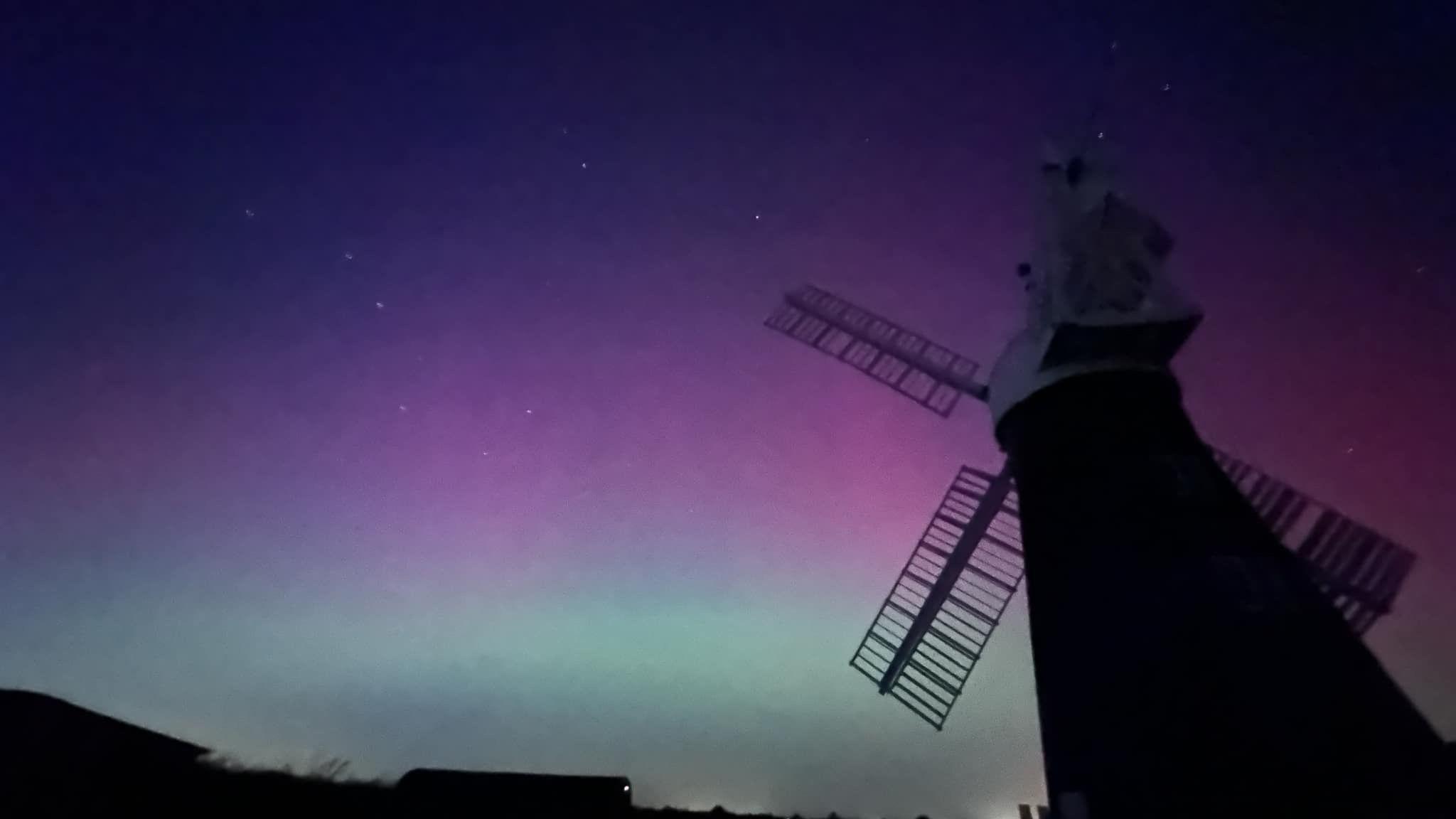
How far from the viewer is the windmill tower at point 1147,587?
7.52m

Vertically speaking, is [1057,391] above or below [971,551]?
above

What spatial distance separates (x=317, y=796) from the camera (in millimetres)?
9586

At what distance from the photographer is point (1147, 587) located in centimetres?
880

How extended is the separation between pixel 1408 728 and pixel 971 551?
5.92 meters

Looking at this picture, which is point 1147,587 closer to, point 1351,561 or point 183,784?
point 1351,561

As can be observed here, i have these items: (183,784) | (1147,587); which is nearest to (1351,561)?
(1147,587)

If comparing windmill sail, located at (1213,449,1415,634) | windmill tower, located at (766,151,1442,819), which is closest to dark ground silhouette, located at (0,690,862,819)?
windmill tower, located at (766,151,1442,819)

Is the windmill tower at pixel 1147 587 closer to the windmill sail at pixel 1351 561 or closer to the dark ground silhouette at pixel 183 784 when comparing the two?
the windmill sail at pixel 1351 561

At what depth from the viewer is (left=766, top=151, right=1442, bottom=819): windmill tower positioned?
7.52 m

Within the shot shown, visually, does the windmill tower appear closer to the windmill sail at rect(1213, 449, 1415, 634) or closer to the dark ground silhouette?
the windmill sail at rect(1213, 449, 1415, 634)

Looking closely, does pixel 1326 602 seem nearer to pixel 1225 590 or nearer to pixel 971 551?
pixel 1225 590

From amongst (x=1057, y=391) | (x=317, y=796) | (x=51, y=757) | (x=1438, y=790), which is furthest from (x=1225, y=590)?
(x=51, y=757)

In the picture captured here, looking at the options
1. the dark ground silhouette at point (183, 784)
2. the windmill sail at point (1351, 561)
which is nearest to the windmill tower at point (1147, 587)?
the windmill sail at point (1351, 561)

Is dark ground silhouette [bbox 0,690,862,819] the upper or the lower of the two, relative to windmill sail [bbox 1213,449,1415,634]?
lower
